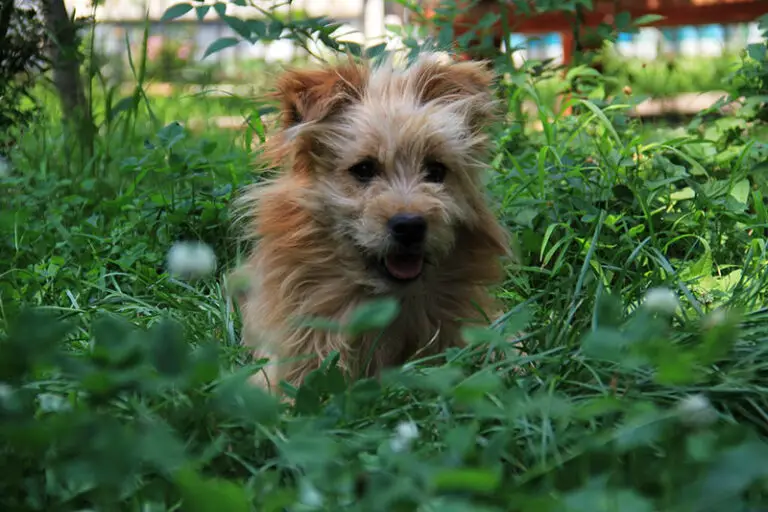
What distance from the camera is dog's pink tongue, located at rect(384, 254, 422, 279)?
2.65 metres

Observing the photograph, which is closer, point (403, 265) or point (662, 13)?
point (403, 265)

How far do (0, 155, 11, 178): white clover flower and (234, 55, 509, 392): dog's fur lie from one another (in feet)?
3.97

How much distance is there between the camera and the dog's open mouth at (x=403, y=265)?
265 cm

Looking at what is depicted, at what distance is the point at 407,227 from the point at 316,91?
565 mm

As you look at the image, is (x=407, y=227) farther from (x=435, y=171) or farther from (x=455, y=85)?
(x=455, y=85)

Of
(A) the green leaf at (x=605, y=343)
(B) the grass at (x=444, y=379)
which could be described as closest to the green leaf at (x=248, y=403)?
(B) the grass at (x=444, y=379)

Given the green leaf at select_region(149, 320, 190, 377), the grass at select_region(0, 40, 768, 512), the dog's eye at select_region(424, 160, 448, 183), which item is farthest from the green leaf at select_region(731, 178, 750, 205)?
the green leaf at select_region(149, 320, 190, 377)

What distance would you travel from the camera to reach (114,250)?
11.1 ft


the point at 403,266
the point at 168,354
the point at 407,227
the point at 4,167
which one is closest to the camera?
the point at 168,354

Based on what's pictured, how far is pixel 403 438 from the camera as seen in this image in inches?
64.3

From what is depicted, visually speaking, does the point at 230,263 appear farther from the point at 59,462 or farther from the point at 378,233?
the point at 59,462

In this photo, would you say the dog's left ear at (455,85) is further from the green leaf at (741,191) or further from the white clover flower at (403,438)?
the white clover flower at (403,438)

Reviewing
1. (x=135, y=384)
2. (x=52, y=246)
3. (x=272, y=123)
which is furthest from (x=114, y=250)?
(x=135, y=384)

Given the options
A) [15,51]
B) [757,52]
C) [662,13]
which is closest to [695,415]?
[757,52]
